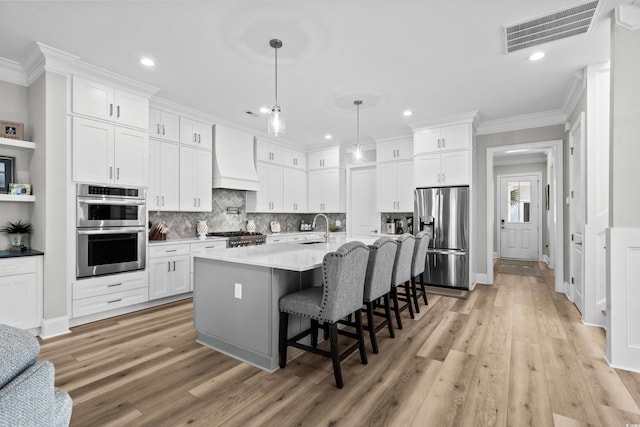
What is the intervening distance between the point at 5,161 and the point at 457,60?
4.68m

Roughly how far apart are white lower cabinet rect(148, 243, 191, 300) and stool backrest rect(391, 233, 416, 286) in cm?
280

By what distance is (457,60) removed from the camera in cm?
313

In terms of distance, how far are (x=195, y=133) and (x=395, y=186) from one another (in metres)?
3.59

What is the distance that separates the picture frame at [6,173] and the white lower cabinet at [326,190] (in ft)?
15.7

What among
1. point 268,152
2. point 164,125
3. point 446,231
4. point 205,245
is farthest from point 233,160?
point 446,231

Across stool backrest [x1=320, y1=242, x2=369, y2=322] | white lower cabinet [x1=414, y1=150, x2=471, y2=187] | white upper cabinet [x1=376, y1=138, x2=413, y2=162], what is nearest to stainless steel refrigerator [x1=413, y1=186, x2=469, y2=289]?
white lower cabinet [x1=414, y1=150, x2=471, y2=187]

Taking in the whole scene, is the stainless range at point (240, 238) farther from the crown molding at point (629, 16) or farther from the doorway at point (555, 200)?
the crown molding at point (629, 16)

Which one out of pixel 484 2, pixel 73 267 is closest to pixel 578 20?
pixel 484 2

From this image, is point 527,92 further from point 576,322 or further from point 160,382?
point 160,382

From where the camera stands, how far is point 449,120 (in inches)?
193

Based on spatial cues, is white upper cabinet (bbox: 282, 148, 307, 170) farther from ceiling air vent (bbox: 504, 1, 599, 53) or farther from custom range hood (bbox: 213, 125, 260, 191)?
ceiling air vent (bbox: 504, 1, 599, 53)

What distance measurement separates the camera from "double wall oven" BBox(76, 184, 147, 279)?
3.30 meters

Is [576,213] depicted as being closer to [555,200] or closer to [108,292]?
[555,200]

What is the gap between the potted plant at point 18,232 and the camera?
3.12 metres
